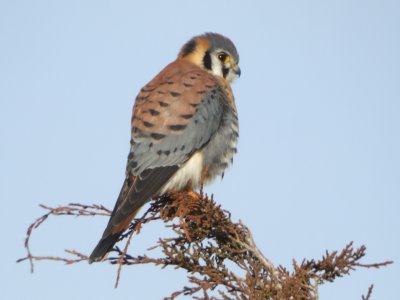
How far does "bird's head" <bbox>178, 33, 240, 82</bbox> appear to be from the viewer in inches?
219

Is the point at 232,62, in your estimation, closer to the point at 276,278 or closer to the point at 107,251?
the point at 107,251

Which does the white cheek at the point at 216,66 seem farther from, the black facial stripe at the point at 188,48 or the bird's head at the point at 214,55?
the black facial stripe at the point at 188,48

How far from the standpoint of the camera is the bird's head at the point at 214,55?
18.3 feet

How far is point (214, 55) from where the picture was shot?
221 inches

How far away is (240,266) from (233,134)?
167cm

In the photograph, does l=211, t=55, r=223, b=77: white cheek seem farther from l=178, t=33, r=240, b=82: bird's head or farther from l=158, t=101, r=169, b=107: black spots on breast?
l=158, t=101, r=169, b=107: black spots on breast

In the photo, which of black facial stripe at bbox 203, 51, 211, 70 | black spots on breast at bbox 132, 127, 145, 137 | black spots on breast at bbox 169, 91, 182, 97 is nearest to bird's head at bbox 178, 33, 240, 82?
black facial stripe at bbox 203, 51, 211, 70

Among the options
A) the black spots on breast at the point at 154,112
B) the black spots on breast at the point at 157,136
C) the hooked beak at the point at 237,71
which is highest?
the hooked beak at the point at 237,71

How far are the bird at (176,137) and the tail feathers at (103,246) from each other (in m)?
0.12

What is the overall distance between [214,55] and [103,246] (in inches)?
95.5

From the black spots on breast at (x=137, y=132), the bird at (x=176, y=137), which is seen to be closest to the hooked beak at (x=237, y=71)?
the bird at (x=176, y=137)

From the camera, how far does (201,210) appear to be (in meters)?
3.71

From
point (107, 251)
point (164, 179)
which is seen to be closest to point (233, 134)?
point (164, 179)

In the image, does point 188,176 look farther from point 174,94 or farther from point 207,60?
point 207,60
